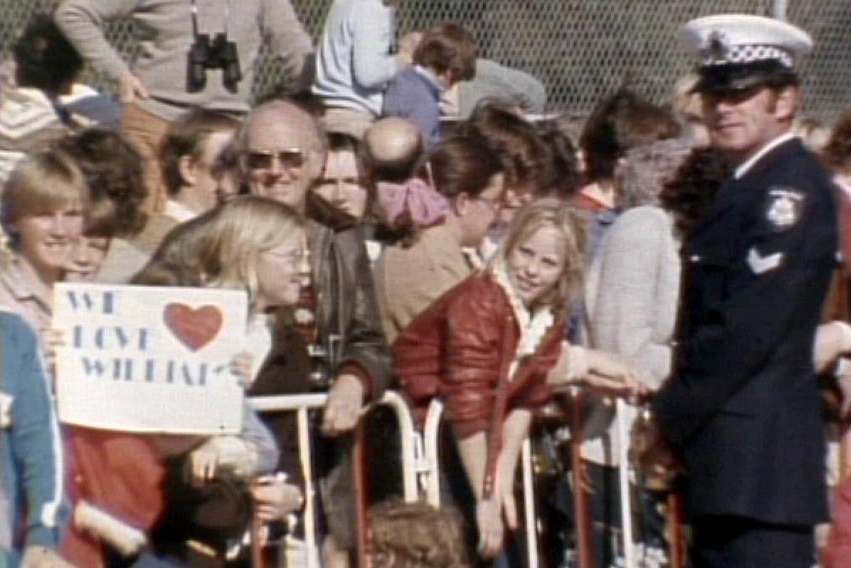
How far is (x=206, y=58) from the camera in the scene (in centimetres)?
880

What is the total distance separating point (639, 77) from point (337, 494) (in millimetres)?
5686

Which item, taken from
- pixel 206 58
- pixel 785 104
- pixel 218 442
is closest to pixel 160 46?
pixel 206 58

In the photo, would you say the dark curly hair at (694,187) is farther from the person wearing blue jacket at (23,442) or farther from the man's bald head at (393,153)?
the person wearing blue jacket at (23,442)

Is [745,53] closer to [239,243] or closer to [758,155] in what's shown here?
[758,155]

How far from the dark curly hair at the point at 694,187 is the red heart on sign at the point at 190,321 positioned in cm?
170

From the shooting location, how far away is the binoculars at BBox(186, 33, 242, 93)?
8789mm

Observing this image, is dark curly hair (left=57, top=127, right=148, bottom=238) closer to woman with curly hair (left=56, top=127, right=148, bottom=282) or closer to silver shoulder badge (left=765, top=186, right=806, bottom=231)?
woman with curly hair (left=56, top=127, right=148, bottom=282)

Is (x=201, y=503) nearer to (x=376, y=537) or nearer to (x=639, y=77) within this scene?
(x=376, y=537)

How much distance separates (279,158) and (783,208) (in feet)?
4.54

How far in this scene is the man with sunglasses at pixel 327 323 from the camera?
632cm

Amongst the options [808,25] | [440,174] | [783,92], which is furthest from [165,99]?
[808,25]

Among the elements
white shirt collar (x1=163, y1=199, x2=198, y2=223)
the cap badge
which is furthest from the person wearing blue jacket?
the cap badge

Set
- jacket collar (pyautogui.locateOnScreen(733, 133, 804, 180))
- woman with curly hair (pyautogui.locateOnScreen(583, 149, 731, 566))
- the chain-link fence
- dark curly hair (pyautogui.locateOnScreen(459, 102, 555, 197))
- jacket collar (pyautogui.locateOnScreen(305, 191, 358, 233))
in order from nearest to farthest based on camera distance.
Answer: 1. jacket collar (pyautogui.locateOnScreen(733, 133, 804, 180))
2. jacket collar (pyautogui.locateOnScreen(305, 191, 358, 233))
3. woman with curly hair (pyautogui.locateOnScreen(583, 149, 731, 566))
4. dark curly hair (pyautogui.locateOnScreen(459, 102, 555, 197))
5. the chain-link fence

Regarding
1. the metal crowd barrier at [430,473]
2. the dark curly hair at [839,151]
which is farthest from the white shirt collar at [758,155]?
the dark curly hair at [839,151]
